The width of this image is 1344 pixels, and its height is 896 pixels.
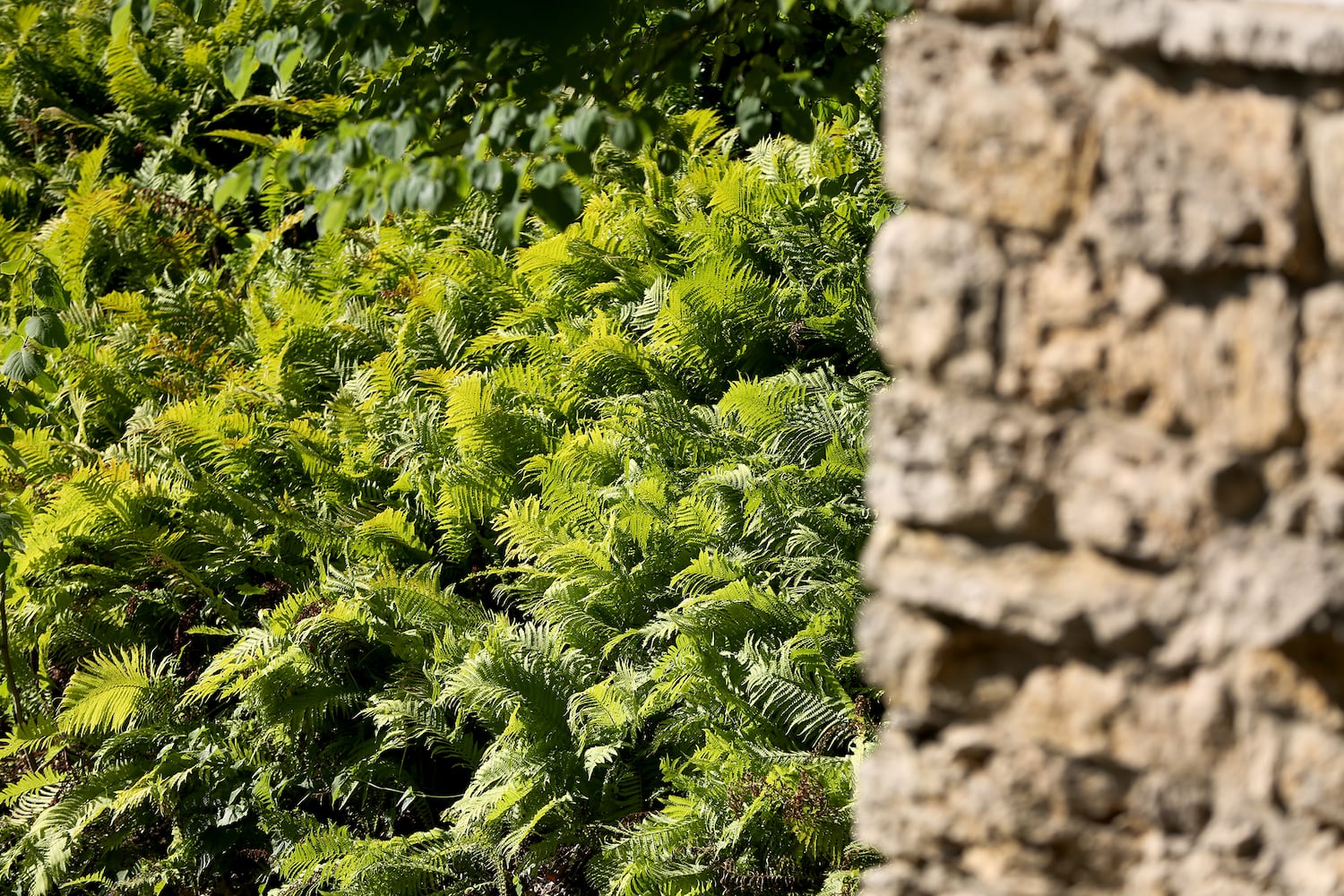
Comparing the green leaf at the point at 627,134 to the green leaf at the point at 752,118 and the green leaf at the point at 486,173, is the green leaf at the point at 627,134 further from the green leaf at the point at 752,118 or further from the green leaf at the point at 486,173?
the green leaf at the point at 752,118

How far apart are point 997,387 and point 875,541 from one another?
241 millimetres

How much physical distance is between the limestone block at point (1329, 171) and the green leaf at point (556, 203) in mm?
992

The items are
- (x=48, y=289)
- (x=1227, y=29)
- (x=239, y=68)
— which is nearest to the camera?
(x=1227, y=29)

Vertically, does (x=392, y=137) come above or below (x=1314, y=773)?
above

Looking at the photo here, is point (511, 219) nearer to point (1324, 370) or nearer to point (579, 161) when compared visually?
point (579, 161)

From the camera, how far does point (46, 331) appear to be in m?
2.92

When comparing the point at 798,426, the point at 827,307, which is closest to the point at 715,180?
the point at 827,307

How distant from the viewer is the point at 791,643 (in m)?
3.70

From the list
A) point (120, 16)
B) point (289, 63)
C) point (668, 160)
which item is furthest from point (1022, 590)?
point (120, 16)

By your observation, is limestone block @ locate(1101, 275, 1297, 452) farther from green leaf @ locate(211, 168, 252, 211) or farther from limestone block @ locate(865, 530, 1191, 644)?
green leaf @ locate(211, 168, 252, 211)

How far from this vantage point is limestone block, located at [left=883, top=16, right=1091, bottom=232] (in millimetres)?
1182

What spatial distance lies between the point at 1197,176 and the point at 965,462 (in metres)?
0.36

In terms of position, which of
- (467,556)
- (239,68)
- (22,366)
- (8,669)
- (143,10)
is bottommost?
(8,669)

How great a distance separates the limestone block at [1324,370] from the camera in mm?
1121
